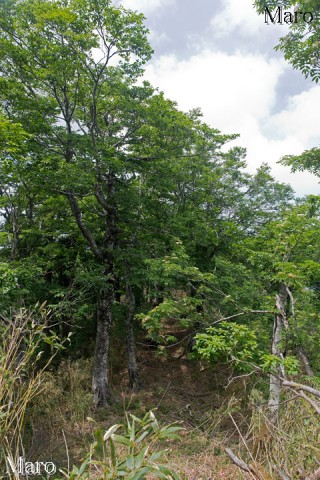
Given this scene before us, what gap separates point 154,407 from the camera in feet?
30.2

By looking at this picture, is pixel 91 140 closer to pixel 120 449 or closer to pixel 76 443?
pixel 120 449

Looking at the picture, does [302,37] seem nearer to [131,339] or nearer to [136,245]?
[136,245]

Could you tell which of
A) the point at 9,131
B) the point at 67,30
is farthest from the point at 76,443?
the point at 67,30

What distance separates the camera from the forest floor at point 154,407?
616cm

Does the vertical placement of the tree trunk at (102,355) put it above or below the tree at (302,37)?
below

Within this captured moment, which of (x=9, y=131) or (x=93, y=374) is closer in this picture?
(x=9, y=131)

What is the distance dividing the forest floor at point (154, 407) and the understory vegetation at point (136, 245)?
61 millimetres

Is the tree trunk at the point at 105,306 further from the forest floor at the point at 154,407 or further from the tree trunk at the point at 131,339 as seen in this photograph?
the tree trunk at the point at 131,339

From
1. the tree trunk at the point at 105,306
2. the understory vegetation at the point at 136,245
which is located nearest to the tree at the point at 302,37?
the understory vegetation at the point at 136,245

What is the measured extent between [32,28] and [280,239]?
7.47 metres

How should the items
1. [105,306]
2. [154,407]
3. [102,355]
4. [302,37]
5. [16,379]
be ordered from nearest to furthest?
[16,379], [302,37], [154,407], [102,355], [105,306]

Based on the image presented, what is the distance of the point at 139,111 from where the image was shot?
817 cm

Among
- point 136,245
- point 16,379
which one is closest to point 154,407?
point 136,245

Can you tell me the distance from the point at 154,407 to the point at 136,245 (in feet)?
16.5
